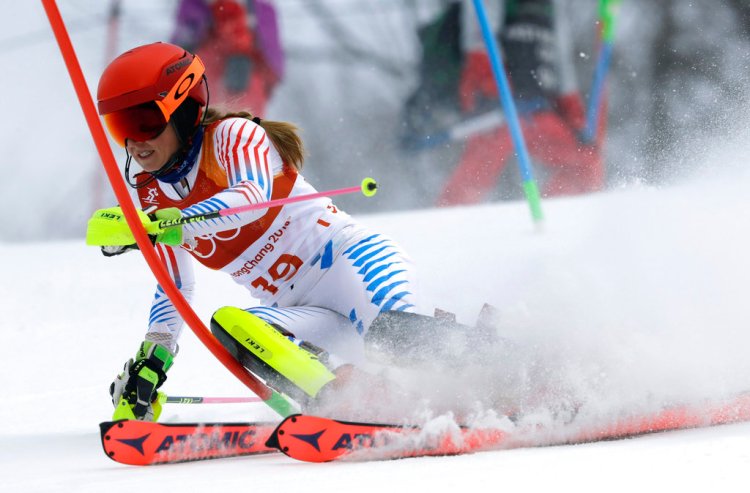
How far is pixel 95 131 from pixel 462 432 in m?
1.27

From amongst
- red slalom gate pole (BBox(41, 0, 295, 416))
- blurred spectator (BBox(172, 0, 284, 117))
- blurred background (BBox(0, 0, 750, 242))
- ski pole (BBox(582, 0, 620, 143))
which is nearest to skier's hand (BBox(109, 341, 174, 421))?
Result: red slalom gate pole (BBox(41, 0, 295, 416))

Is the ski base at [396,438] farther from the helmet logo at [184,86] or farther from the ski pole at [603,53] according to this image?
the ski pole at [603,53]

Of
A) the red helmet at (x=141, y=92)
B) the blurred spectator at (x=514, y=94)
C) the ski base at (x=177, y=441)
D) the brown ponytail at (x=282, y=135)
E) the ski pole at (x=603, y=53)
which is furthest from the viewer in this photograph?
the ski pole at (x=603, y=53)

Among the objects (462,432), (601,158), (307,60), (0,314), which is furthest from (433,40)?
(462,432)

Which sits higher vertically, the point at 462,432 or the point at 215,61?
the point at 215,61

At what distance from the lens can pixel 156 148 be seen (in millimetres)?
3086

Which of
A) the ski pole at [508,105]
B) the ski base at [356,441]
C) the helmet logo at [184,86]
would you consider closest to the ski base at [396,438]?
the ski base at [356,441]

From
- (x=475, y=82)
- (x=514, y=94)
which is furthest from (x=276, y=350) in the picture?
(x=514, y=94)

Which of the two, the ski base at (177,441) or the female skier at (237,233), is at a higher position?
the female skier at (237,233)

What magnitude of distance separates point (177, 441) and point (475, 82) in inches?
297

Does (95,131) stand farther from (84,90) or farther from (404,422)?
(404,422)

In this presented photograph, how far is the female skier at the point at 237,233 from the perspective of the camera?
2910 mm

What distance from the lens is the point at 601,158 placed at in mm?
9852

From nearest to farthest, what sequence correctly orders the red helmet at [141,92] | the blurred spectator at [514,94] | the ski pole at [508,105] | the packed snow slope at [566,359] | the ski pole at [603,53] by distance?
the packed snow slope at [566,359]
the red helmet at [141,92]
the ski pole at [508,105]
the blurred spectator at [514,94]
the ski pole at [603,53]
